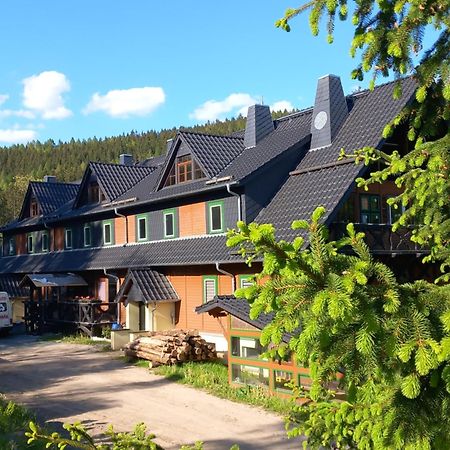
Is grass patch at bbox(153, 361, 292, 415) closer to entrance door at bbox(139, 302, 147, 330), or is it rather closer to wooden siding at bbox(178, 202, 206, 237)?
entrance door at bbox(139, 302, 147, 330)

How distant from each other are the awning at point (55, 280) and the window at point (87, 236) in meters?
1.85

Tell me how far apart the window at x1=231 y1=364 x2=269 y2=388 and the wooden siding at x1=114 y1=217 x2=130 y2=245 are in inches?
497

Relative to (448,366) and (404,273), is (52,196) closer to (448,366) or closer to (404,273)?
(404,273)

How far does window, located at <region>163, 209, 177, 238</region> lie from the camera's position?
22891mm

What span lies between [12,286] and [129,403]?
23217mm

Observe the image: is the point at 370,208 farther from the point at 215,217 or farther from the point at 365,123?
the point at 215,217

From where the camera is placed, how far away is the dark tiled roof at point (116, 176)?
2717 cm

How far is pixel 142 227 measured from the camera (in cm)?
2488

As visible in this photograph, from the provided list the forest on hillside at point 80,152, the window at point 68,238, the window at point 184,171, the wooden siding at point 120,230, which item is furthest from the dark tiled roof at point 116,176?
the forest on hillside at point 80,152

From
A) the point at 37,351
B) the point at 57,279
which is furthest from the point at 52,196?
the point at 37,351

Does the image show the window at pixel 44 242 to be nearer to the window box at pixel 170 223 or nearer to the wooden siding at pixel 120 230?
the wooden siding at pixel 120 230

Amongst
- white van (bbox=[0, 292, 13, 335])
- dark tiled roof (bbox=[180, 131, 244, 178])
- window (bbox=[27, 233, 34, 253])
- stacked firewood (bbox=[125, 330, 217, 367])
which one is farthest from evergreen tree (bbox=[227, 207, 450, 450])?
window (bbox=[27, 233, 34, 253])

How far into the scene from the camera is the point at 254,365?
14.1 m

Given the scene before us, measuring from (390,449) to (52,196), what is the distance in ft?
109
